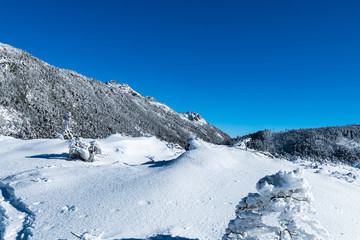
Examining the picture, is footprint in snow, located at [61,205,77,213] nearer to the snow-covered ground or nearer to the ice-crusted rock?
the snow-covered ground

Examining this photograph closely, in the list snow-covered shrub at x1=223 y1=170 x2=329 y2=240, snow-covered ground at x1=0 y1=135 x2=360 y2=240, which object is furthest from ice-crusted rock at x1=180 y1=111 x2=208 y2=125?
snow-covered shrub at x1=223 y1=170 x2=329 y2=240

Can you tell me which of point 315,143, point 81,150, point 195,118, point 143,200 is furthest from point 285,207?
point 195,118

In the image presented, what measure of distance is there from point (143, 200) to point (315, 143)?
89.2 ft

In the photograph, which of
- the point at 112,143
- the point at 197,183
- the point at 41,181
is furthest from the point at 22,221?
the point at 112,143

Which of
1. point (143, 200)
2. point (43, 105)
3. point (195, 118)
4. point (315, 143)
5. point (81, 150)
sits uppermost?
point (195, 118)

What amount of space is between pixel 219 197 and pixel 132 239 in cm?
361

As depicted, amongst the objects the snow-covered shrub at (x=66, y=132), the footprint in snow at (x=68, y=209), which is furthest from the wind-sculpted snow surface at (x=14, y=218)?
the snow-covered shrub at (x=66, y=132)

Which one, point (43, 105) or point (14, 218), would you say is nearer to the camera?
point (14, 218)

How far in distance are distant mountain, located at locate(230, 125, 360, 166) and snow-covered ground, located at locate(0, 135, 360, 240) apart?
1446 centimetres

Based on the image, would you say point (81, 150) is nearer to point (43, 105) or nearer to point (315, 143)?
point (315, 143)

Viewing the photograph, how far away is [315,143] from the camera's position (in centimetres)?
2750

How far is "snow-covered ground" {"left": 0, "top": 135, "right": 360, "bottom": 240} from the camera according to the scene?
19.1 feet

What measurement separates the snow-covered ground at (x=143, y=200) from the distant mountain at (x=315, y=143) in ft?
47.4

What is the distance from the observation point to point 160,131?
286 feet
